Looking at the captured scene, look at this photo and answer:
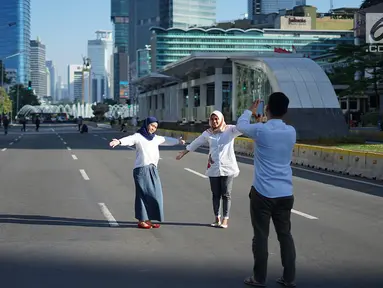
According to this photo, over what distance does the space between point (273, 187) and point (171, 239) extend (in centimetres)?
293

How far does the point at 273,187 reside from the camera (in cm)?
588

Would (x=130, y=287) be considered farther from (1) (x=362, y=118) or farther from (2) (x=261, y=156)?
(1) (x=362, y=118)

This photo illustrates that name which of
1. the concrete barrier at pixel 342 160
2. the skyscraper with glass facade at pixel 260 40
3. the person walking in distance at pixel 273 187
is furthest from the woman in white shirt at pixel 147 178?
the skyscraper with glass facade at pixel 260 40

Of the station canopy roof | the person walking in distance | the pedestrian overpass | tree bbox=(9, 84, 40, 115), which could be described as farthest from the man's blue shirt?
the pedestrian overpass

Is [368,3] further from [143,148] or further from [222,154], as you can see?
[143,148]

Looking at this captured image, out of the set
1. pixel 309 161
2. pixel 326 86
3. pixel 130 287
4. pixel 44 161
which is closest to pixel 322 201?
pixel 130 287

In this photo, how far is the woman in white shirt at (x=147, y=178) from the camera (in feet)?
29.4

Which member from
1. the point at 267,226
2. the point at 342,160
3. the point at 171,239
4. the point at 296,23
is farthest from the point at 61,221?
the point at 296,23

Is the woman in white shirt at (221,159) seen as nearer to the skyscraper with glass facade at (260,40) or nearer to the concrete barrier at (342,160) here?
the concrete barrier at (342,160)

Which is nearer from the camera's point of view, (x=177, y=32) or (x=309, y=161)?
(x=309, y=161)

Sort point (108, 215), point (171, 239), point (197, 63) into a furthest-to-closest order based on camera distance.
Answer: point (197, 63), point (108, 215), point (171, 239)

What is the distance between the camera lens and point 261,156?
19.8 feet

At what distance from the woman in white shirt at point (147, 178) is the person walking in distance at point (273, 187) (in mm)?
3185

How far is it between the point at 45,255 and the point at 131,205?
13.9 feet
